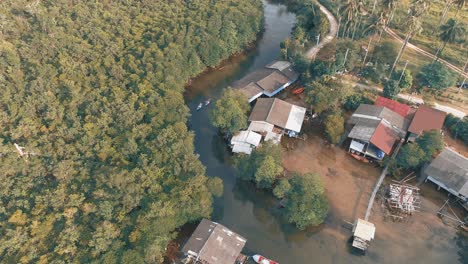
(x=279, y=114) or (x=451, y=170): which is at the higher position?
(x=279, y=114)

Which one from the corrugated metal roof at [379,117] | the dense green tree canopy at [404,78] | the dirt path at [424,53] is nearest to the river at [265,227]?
the corrugated metal roof at [379,117]

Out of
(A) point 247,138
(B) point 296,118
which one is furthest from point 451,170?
(A) point 247,138

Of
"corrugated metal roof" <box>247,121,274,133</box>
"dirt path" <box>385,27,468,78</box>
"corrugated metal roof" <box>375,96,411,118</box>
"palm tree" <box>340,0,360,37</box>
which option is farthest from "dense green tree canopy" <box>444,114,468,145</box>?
"corrugated metal roof" <box>247,121,274,133</box>

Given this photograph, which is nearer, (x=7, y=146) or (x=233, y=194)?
(x=7, y=146)

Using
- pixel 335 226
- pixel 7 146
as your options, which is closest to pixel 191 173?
pixel 335 226

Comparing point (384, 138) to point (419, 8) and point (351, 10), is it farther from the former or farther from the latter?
point (351, 10)

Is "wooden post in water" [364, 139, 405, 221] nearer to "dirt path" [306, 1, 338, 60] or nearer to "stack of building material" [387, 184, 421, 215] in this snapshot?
"stack of building material" [387, 184, 421, 215]

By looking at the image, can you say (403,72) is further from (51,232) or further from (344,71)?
(51,232)
